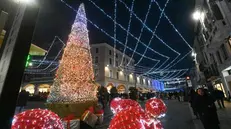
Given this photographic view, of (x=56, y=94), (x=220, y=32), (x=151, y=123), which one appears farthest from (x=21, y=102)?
(x=220, y=32)

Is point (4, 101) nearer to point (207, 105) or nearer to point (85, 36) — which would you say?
point (207, 105)

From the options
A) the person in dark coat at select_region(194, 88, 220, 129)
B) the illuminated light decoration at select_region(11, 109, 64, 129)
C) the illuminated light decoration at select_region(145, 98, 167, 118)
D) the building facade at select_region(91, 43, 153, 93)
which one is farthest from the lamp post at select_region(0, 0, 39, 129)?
the building facade at select_region(91, 43, 153, 93)

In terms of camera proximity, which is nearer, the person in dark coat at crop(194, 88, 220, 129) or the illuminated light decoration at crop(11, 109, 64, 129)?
the illuminated light decoration at crop(11, 109, 64, 129)

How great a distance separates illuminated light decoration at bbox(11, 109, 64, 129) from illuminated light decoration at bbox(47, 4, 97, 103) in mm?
5520

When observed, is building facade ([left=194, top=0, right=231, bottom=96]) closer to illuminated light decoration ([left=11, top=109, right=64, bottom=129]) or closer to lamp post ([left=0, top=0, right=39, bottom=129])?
illuminated light decoration ([left=11, top=109, right=64, bottom=129])

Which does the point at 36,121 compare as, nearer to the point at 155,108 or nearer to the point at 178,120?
the point at 155,108

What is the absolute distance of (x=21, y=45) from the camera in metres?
0.99

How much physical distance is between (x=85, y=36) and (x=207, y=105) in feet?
23.9

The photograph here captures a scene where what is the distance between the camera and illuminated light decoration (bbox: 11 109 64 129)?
1734 millimetres

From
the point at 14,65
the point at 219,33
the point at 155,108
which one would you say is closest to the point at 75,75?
the point at 155,108

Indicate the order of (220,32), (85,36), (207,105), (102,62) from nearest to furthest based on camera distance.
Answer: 1. (207,105)
2. (85,36)
3. (220,32)
4. (102,62)

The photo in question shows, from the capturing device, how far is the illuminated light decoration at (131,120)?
1.79 m

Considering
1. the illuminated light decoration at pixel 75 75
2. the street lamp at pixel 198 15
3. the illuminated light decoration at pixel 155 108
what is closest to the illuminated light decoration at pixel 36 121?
the illuminated light decoration at pixel 155 108

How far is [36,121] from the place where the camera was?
1.78 meters
